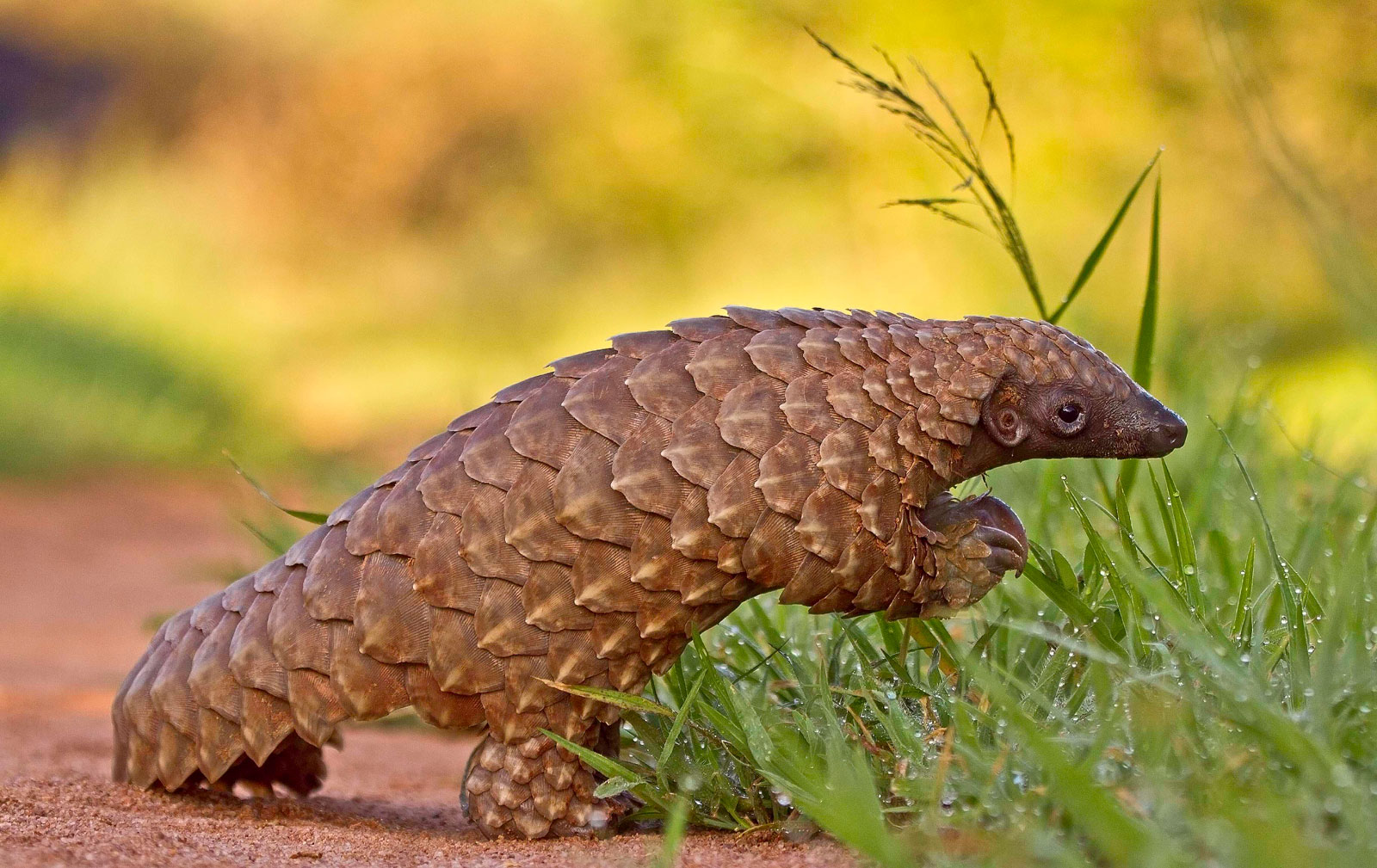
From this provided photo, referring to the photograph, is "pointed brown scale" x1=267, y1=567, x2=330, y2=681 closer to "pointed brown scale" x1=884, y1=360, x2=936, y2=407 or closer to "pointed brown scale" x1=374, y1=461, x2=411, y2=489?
"pointed brown scale" x1=374, y1=461, x2=411, y2=489

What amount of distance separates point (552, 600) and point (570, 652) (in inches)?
3.1

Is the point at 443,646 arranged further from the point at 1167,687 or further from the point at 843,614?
the point at 1167,687

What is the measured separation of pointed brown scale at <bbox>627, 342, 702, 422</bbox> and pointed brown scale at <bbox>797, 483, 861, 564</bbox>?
23 cm

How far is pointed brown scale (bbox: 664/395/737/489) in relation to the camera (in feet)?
5.98

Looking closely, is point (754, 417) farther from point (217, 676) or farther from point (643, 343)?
point (217, 676)

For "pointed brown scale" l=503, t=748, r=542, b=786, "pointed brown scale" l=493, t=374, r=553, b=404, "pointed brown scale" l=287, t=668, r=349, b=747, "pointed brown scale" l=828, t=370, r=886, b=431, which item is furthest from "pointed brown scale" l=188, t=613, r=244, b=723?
"pointed brown scale" l=828, t=370, r=886, b=431

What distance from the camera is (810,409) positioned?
6.04 feet

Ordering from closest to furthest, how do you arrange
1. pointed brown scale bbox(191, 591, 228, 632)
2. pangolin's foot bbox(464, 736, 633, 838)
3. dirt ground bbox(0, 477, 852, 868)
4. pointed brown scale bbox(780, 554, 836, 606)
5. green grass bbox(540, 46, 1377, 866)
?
green grass bbox(540, 46, 1377, 866)
dirt ground bbox(0, 477, 852, 868)
pointed brown scale bbox(780, 554, 836, 606)
pangolin's foot bbox(464, 736, 633, 838)
pointed brown scale bbox(191, 591, 228, 632)

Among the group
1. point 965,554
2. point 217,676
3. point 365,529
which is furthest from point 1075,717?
point 217,676

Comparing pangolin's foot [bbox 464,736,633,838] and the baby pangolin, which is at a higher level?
the baby pangolin

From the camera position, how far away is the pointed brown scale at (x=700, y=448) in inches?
71.8

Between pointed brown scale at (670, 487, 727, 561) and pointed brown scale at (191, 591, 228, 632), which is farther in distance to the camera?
pointed brown scale at (191, 591, 228, 632)

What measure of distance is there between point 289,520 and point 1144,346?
4197 millimetres

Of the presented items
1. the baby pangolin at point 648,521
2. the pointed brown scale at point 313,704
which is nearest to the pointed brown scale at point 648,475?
the baby pangolin at point 648,521
